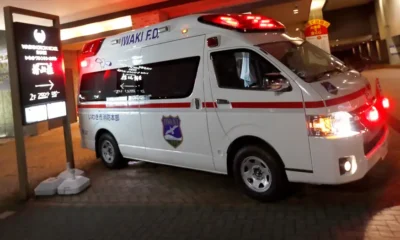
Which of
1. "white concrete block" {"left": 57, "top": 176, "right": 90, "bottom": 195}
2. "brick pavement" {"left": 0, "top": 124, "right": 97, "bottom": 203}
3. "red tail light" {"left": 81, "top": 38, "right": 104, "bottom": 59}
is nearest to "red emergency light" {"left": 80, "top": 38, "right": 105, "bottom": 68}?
"red tail light" {"left": 81, "top": 38, "right": 104, "bottom": 59}

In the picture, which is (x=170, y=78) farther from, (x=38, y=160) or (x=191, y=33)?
(x=38, y=160)

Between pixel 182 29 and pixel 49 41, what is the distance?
2.69 metres

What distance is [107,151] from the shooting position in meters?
7.81

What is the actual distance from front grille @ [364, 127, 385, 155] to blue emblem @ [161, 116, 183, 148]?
2659 mm

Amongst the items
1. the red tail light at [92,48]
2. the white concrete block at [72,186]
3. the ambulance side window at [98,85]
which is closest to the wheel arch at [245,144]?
the white concrete block at [72,186]

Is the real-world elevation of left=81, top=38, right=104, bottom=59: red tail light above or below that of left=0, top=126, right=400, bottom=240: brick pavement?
above

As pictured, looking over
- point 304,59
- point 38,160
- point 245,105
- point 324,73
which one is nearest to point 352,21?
point 38,160

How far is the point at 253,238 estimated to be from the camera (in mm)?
4125

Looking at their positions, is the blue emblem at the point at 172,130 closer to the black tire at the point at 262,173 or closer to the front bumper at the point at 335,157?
the black tire at the point at 262,173

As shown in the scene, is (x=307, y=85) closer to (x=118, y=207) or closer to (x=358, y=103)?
(x=358, y=103)

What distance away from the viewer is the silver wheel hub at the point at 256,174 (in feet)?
16.6

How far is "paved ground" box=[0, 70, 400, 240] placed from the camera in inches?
168

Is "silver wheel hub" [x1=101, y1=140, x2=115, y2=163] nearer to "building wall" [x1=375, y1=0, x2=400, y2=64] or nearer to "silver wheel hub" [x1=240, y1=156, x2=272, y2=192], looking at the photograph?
"silver wheel hub" [x1=240, y1=156, x2=272, y2=192]

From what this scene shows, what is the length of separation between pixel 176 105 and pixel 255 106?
59.1 inches
